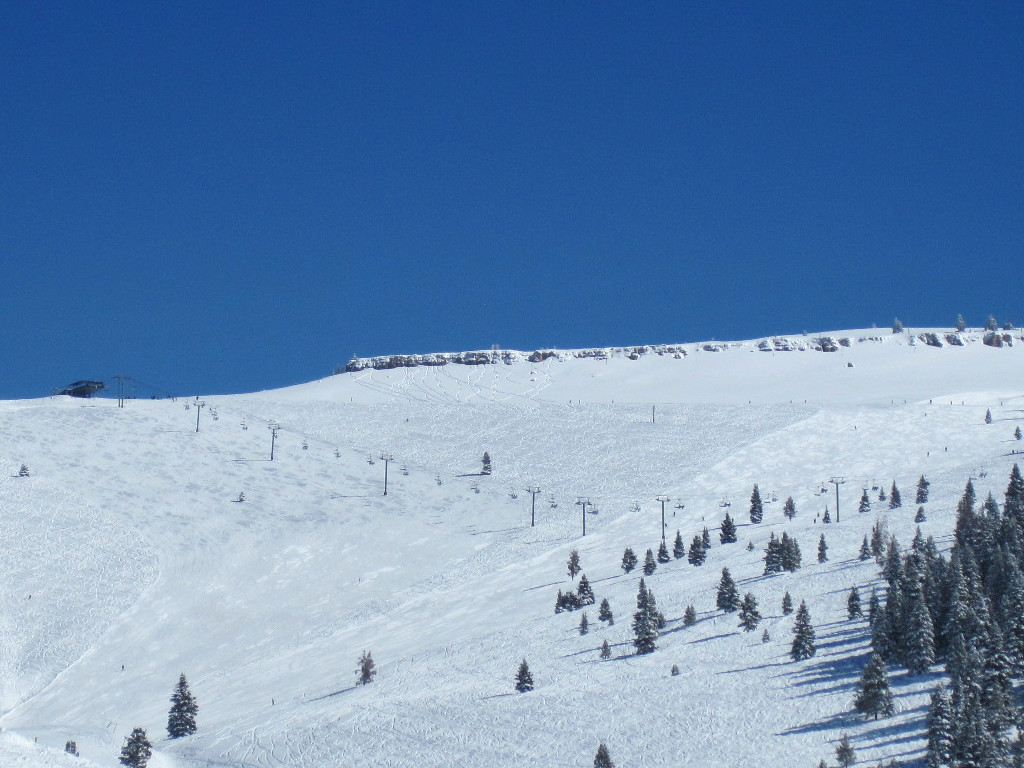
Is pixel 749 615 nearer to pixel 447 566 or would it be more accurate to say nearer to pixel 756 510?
pixel 756 510

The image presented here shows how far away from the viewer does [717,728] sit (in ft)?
155

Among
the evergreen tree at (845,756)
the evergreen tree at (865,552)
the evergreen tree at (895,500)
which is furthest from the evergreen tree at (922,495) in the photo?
the evergreen tree at (845,756)

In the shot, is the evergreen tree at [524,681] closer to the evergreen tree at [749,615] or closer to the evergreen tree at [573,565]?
the evergreen tree at [749,615]

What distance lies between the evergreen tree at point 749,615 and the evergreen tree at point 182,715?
27.8 m

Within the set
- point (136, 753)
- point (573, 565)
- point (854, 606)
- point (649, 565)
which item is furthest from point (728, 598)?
point (136, 753)

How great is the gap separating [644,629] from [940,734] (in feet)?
77.2

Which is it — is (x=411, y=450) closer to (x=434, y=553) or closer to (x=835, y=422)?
(x=434, y=553)

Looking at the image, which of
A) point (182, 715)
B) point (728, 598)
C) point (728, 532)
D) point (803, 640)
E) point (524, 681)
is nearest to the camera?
point (803, 640)

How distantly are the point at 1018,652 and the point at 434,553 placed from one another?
199 feet

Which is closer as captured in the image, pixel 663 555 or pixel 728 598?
pixel 728 598

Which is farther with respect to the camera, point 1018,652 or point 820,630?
point 820,630

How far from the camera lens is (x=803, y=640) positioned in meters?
54.0

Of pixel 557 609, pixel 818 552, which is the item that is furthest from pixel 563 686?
pixel 818 552

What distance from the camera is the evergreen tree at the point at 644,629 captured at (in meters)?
60.9
